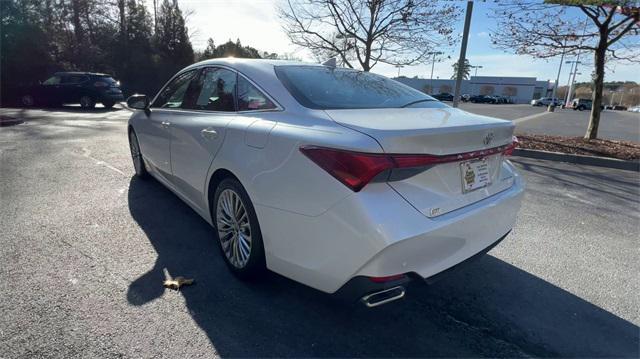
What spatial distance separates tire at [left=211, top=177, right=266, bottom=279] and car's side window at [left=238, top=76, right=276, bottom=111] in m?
0.55

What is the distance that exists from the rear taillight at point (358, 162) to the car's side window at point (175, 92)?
7.65ft

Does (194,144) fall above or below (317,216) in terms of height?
above

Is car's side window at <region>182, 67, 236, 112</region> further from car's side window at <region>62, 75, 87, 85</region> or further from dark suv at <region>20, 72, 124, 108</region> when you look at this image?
car's side window at <region>62, 75, 87, 85</region>

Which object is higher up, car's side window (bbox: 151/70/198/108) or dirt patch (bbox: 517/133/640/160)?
car's side window (bbox: 151/70/198/108)

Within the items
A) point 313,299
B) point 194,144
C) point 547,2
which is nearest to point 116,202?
point 194,144

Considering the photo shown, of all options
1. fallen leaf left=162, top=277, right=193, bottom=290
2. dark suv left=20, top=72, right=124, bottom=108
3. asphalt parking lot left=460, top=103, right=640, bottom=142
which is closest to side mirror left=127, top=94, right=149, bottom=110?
fallen leaf left=162, top=277, right=193, bottom=290

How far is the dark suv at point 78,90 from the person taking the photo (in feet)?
53.4

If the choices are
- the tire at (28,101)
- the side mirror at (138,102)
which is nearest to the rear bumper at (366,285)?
the side mirror at (138,102)

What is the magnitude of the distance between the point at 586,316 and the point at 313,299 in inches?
73.0

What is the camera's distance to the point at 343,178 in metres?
1.85

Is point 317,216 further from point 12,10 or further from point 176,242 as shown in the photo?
point 12,10

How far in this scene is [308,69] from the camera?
3.05 meters

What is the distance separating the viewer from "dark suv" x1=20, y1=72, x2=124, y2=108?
640 inches

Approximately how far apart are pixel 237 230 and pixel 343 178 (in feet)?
3.90
